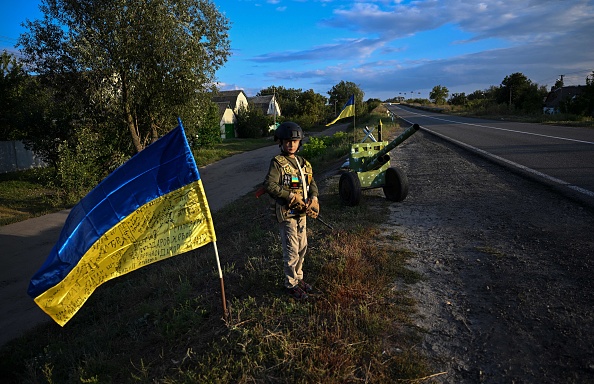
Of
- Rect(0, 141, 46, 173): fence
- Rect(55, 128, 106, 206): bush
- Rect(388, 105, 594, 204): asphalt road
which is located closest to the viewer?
Rect(388, 105, 594, 204): asphalt road

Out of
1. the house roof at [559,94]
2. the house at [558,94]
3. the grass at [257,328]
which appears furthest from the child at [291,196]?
the house roof at [559,94]

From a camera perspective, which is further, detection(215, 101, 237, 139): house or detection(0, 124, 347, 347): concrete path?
detection(215, 101, 237, 139): house

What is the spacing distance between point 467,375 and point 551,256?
2.46 metres

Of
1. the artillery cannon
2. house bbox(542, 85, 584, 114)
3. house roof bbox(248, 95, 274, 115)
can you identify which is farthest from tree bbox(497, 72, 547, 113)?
the artillery cannon

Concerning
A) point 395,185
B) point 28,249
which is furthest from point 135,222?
point 28,249

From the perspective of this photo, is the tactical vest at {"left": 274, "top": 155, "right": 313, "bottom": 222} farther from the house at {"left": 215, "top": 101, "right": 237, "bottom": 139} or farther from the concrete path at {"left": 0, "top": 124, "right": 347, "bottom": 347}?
the house at {"left": 215, "top": 101, "right": 237, "bottom": 139}

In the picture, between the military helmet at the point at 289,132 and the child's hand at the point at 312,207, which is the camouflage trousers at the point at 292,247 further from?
the military helmet at the point at 289,132

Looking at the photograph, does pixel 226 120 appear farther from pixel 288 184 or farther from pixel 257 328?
pixel 257 328

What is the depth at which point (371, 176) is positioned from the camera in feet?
24.3

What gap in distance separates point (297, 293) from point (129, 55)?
1277cm

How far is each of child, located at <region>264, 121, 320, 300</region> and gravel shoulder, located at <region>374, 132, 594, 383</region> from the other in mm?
1237

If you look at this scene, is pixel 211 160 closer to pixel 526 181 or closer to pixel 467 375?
pixel 526 181

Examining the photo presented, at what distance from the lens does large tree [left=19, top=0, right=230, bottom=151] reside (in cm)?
1309

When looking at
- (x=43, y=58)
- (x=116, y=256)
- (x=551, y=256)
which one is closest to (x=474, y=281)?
(x=551, y=256)
